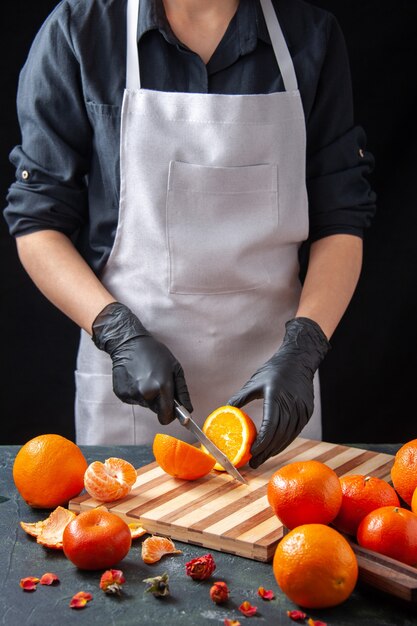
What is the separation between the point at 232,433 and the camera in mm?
1865

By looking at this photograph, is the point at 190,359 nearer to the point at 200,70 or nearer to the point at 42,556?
the point at 200,70

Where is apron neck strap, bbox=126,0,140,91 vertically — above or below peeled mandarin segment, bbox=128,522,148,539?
above

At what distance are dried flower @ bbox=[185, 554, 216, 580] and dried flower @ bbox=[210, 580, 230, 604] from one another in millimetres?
52

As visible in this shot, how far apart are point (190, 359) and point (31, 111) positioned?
701 millimetres

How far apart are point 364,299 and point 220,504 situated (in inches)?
66.3

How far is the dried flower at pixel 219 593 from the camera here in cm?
137

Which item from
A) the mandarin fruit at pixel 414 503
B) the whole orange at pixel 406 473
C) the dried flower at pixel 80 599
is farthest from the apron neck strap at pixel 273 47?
the dried flower at pixel 80 599

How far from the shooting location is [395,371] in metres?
3.29

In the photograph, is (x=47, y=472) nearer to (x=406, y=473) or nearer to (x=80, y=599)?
(x=80, y=599)

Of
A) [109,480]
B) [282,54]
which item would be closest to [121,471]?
[109,480]

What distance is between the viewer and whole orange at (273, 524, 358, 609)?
1.33m

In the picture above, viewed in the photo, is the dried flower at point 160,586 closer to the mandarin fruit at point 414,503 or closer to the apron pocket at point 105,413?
the mandarin fruit at point 414,503

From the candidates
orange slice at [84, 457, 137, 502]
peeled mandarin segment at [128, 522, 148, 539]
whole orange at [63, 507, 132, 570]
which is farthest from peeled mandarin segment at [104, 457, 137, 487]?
whole orange at [63, 507, 132, 570]

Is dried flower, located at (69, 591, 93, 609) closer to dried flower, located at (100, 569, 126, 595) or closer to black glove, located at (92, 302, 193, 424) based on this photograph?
dried flower, located at (100, 569, 126, 595)
